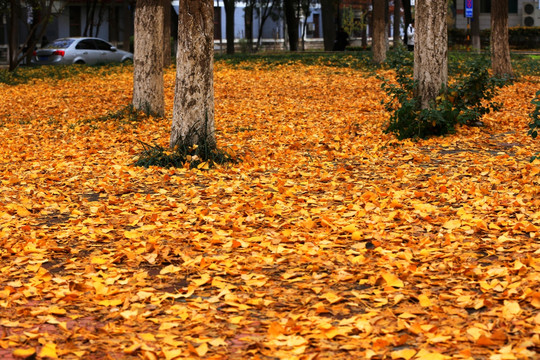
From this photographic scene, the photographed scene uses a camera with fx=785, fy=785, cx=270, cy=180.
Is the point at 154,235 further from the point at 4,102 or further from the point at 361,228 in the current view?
the point at 4,102

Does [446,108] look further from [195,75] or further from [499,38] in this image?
[499,38]

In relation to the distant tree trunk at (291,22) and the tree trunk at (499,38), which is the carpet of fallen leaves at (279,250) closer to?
the tree trunk at (499,38)

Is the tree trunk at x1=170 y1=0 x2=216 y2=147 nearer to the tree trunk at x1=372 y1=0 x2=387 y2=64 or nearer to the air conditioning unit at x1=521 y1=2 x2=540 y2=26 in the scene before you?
the tree trunk at x1=372 y1=0 x2=387 y2=64

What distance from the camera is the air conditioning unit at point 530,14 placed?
47.4m

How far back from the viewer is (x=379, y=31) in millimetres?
22797

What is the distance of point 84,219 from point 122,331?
288 centimetres

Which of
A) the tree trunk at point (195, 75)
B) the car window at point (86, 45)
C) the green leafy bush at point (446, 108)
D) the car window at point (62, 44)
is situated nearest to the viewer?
the tree trunk at point (195, 75)

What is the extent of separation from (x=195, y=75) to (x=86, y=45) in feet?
73.5

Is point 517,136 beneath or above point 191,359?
above

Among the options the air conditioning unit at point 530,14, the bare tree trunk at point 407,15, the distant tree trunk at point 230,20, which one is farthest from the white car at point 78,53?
the air conditioning unit at point 530,14

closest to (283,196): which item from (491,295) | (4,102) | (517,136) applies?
(491,295)

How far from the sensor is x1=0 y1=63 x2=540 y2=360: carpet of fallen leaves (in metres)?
4.34

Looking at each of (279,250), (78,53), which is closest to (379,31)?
(78,53)

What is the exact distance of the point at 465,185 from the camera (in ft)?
26.5
